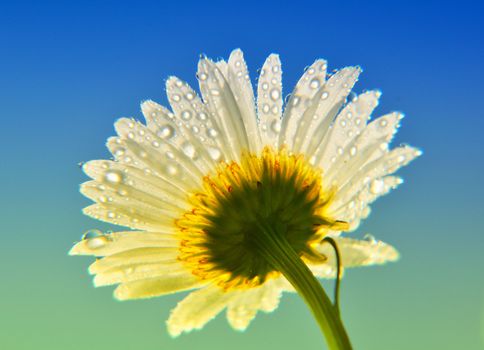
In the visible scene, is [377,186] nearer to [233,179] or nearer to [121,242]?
[233,179]

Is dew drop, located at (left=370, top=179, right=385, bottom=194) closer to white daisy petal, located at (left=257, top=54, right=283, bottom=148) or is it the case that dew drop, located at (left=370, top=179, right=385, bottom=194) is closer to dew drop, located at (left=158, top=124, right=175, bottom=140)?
white daisy petal, located at (left=257, top=54, right=283, bottom=148)

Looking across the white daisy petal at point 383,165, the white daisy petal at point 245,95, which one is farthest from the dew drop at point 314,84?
the white daisy petal at point 383,165

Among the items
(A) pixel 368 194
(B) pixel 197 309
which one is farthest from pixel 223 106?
(B) pixel 197 309

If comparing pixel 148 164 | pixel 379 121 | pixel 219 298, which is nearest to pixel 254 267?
pixel 219 298

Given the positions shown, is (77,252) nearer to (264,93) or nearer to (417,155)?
(264,93)

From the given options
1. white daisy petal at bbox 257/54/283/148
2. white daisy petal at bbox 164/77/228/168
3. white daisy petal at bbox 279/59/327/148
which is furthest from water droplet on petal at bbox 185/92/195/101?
white daisy petal at bbox 279/59/327/148

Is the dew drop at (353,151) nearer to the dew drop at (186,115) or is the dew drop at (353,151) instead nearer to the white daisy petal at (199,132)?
the white daisy petal at (199,132)

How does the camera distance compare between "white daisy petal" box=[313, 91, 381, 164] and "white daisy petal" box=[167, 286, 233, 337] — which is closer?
"white daisy petal" box=[313, 91, 381, 164]
